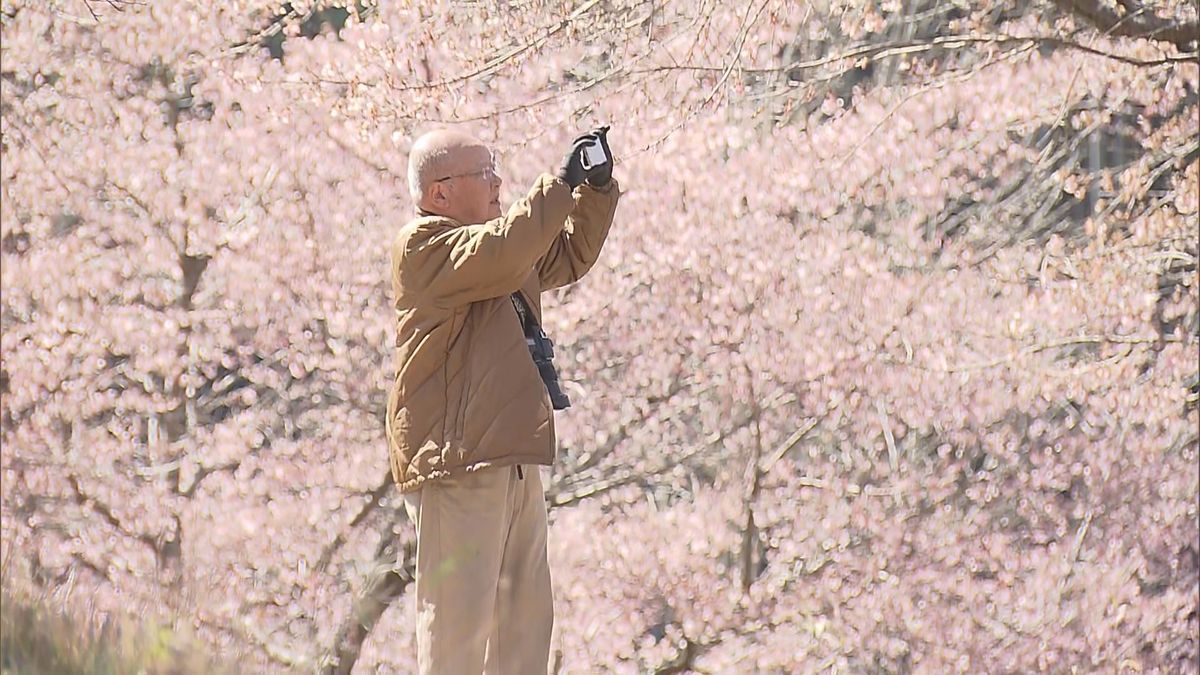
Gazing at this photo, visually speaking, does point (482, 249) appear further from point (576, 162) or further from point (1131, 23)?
point (1131, 23)

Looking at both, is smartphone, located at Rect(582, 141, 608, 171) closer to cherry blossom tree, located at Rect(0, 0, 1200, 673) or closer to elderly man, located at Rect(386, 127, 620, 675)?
elderly man, located at Rect(386, 127, 620, 675)

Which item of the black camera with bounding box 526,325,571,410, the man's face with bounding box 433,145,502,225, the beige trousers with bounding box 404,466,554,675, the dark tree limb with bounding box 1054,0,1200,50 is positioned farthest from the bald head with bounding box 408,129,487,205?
the dark tree limb with bounding box 1054,0,1200,50

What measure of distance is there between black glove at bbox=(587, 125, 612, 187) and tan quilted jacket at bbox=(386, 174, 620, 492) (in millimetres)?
31

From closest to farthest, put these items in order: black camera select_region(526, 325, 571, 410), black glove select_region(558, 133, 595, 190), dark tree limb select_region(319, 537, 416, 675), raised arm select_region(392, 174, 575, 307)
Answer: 1. raised arm select_region(392, 174, 575, 307)
2. black glove select_region(558, 133, 595, 190)
3. black camera select_region(526, 325, 571, 410)
4. dark tree limb select_region(319, 537, 416, 675)

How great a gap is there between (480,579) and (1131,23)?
9.11 feet

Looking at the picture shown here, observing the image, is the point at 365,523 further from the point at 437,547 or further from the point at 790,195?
the point at 437,547

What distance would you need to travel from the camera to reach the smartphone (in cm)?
322

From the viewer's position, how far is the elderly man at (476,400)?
3.19 m

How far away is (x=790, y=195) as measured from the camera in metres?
9.70

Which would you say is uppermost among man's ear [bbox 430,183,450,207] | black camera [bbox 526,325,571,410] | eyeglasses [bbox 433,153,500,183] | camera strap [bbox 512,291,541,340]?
eyeglasses [bbox 433,153,500,183]

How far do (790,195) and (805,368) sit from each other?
1.12 metres

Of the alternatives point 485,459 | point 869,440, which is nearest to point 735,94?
point 485,459

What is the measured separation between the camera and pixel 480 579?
3.22m

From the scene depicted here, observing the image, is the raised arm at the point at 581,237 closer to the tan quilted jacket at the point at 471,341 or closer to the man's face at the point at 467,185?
the tan quilted jacket at the point at 471,341
